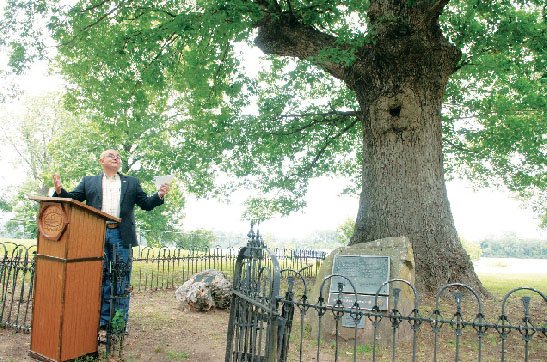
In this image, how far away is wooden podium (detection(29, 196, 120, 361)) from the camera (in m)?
4.31

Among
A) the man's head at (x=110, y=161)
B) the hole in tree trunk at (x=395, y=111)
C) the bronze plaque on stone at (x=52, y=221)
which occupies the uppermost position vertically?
the hole in tree trunk at (x=395, y=111)

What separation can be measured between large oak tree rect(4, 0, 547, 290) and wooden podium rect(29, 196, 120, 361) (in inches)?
198

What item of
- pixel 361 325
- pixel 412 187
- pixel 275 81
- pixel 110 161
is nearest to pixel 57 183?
pixel 110 161

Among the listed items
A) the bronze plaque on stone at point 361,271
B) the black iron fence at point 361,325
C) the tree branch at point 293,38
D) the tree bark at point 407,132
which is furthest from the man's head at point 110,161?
the tree branch at point 293,38

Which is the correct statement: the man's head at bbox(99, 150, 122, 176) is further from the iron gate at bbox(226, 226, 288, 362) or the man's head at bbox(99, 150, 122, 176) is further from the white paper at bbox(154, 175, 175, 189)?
the iron gate at bbox(226, 226, 288, 362)

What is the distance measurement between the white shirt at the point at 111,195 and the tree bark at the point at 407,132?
194 inches

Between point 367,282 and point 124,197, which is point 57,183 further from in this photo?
point 367,282

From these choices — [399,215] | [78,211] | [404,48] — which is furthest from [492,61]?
[78,211]

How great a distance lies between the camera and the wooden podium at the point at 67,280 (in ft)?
14.1

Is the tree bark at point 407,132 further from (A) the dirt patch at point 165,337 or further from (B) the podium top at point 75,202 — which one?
(B) the podium top at point 75,202

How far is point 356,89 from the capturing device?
9.58 meters

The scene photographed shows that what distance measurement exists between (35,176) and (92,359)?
24.6 meters

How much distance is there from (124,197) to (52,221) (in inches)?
45.4

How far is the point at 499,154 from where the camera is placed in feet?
44.0
